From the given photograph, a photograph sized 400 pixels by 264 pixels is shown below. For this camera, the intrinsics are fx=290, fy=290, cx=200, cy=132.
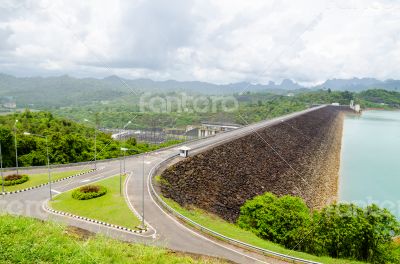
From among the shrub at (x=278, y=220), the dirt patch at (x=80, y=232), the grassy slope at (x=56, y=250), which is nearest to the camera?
the grassy slope at (x=56, y=250)

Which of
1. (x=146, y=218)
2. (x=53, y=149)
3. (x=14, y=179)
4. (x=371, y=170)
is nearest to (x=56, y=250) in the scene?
(x=146, y=218)

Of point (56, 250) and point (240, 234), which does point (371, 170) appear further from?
point (56, 250)

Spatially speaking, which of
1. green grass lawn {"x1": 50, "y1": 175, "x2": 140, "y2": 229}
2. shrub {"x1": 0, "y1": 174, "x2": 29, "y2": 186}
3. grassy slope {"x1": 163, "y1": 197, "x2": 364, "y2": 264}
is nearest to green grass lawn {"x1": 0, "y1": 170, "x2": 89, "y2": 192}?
shrub {"x1": 0, "y1": 174, "x2": 29, "y2": 186}

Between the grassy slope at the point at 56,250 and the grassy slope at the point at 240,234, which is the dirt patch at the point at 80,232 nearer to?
the grassy slope at the point at 56,250

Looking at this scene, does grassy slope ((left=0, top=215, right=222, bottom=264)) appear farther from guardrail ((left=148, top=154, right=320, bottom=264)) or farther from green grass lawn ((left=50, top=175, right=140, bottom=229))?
green grass lawn ((left=50, top=175, right=140, bottom=229))

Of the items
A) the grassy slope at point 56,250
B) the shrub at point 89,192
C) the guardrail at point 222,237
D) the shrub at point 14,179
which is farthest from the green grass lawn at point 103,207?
the shrub at point 14,179

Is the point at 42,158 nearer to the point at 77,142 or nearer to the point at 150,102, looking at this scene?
the point at 77,142

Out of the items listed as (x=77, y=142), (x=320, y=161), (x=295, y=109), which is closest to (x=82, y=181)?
(x=77, y=142)
